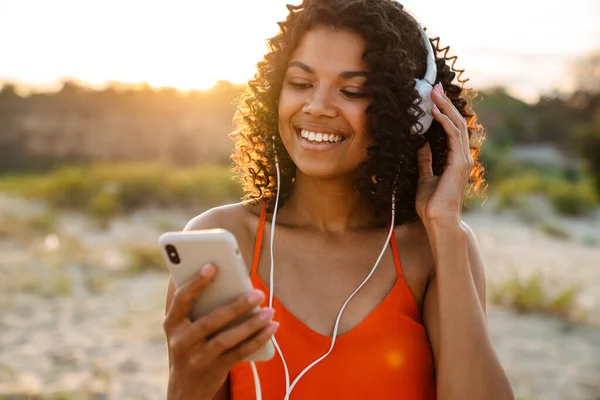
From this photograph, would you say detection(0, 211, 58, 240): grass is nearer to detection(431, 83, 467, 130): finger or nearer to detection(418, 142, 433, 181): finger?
detection(418, 142, 433, 181): finger

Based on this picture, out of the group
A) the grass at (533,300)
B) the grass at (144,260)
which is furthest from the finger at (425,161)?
the grass at (144,260)

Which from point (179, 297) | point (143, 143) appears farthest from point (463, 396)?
point (143, 143)

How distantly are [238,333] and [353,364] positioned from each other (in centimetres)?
65

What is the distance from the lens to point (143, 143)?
70.4 ft

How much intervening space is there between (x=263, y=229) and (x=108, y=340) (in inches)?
154

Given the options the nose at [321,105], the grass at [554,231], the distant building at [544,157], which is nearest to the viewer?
the nose at [321,105]

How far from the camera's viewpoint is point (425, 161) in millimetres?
2246

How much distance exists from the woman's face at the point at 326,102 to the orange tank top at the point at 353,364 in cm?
Result: 49

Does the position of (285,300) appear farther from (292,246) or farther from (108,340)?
(108,340)

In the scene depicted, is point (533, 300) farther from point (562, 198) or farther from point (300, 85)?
point (562, 198)

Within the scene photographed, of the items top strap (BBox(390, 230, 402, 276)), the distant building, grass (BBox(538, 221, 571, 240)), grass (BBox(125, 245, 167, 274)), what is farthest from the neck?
the distant building

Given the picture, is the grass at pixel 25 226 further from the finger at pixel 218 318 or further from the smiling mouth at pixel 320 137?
the finger at pixel 218 318

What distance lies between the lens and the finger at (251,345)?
143 cm

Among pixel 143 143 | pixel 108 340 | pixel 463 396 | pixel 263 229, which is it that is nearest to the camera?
pixel 463 396
